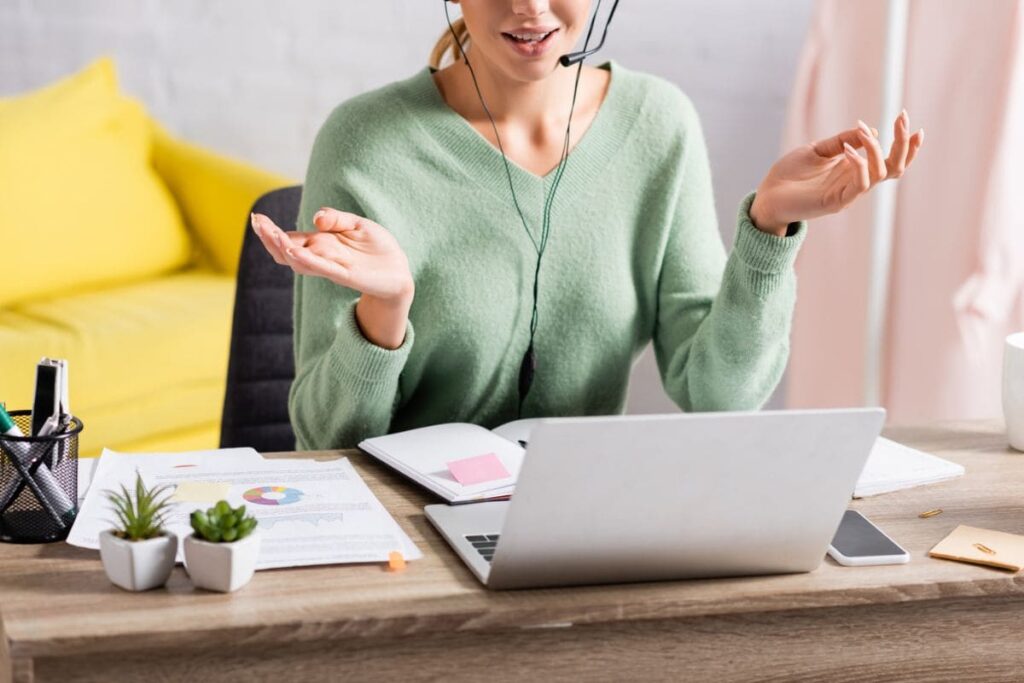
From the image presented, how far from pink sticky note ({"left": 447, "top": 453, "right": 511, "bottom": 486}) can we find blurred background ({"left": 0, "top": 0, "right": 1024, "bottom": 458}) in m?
1.36

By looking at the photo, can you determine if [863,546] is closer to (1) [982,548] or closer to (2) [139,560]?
(1) [982,548]

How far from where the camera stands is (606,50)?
3.16m

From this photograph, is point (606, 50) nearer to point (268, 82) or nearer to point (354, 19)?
point (354, 19)

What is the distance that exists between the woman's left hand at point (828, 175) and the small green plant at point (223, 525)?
0.64 metres

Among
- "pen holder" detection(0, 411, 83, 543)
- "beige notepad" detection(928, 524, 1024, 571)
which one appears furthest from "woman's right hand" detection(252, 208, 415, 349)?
"beige notepad" detection(928, 524, 1024, 571)

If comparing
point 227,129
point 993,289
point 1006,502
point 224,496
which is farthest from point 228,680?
point 227,129

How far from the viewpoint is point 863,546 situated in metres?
0.99

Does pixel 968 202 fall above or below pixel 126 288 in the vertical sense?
above

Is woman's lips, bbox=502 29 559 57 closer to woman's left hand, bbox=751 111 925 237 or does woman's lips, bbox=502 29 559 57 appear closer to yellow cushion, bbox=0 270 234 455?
woman's left hand, bbox=751 111 925 237

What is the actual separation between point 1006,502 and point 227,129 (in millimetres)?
2258

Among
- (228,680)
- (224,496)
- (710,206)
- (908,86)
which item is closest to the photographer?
(228,680)

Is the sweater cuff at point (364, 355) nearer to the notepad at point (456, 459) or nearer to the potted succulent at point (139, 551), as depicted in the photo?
the notepad at point (456, 459)

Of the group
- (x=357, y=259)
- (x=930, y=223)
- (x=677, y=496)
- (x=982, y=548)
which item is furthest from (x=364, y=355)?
(x=930, y=223)

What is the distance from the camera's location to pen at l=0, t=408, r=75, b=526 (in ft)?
3.15
